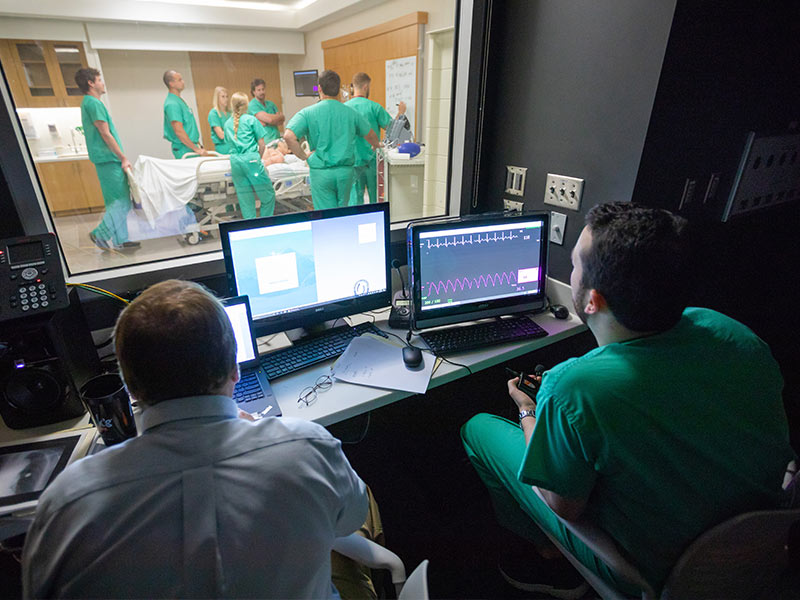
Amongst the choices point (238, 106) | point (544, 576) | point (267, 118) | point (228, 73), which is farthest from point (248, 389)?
point (228, 73)

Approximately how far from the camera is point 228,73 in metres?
5.91

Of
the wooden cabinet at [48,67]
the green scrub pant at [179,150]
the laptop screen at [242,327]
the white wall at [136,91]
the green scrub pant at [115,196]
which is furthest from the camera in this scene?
A: the white wall at [136,91]

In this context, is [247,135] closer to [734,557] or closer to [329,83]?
[329,83]

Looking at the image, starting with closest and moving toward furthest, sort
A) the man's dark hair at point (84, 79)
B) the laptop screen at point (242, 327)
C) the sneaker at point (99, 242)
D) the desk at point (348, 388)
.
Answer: the desk at point (348, 388) < the laptop screen at point (242, 327) < the sneaker at point (99, 242) < the man's dark hair at point (84, 79)

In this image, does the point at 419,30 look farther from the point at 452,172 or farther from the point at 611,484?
the point at 611,484

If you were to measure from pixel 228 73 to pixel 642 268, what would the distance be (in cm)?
657

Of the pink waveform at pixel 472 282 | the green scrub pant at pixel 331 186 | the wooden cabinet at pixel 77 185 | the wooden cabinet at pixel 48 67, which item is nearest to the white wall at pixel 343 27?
the green scrub pant at pixel 331 186

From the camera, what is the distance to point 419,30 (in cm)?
423

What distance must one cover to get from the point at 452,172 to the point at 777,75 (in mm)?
1374

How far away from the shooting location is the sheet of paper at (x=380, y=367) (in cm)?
128

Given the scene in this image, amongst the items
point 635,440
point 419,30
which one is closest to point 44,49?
point 419,30

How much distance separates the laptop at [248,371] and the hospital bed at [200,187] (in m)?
2.42

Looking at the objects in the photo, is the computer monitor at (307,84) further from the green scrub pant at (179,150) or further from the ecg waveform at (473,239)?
the ecg waveform at (473,239)

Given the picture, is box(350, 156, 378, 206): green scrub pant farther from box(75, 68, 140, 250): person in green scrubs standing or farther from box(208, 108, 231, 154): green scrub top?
box(75, 68, 140, 250): person in green scrubs standing
